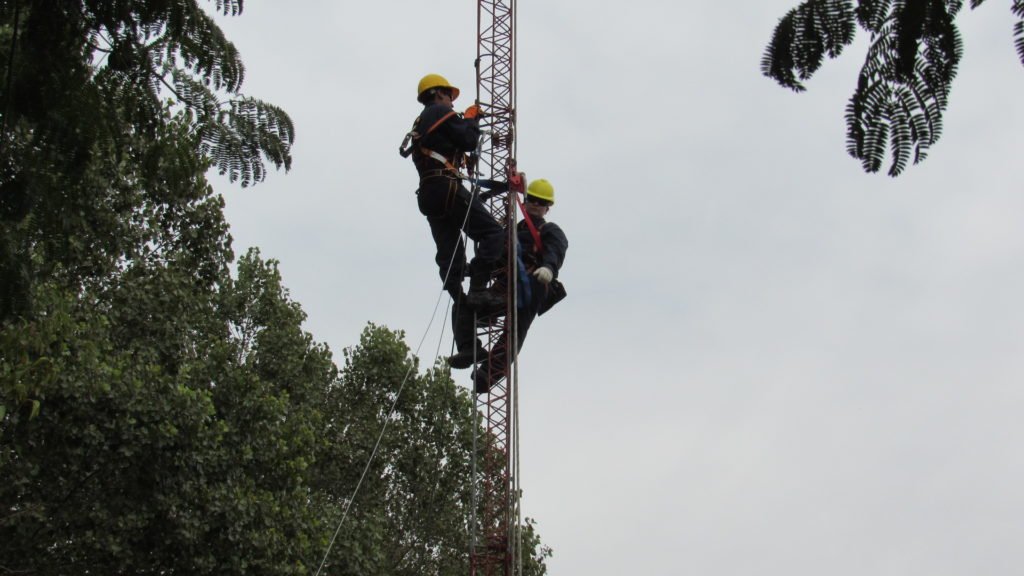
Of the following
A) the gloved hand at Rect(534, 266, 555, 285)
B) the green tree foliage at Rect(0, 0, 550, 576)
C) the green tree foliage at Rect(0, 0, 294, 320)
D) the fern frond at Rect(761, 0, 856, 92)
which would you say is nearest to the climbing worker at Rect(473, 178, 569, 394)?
the gloved hand at Rect(534, 266, 555, 285)

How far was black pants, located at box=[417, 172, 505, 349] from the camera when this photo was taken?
12.4m

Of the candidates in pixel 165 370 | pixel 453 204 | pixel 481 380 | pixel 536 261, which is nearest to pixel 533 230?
pixel 536 261

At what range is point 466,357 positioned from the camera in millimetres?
13195

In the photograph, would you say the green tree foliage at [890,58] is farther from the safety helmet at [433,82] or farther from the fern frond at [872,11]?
the safety helmet at [433,82]

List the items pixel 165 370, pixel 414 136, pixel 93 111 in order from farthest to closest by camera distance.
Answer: pixel 165 370
pixel 414 136
pixel 93 111

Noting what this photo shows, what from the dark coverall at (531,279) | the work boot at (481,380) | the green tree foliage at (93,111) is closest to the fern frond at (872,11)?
the green tree foliage at (93,111)

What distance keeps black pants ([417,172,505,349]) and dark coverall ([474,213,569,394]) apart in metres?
0.31

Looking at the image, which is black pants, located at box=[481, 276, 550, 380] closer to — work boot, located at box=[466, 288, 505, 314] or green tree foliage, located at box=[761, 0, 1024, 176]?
work boot, located at box=[466, 288, 505, 314]

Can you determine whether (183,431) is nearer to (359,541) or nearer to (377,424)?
(359,541)

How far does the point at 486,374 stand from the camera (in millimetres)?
13117

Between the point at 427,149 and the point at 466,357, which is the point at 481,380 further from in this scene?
the point at 427,149

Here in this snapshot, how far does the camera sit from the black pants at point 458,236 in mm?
12445

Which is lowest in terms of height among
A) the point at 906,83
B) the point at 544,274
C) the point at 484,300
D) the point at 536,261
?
the point at 906,83

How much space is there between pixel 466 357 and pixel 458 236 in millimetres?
1097
